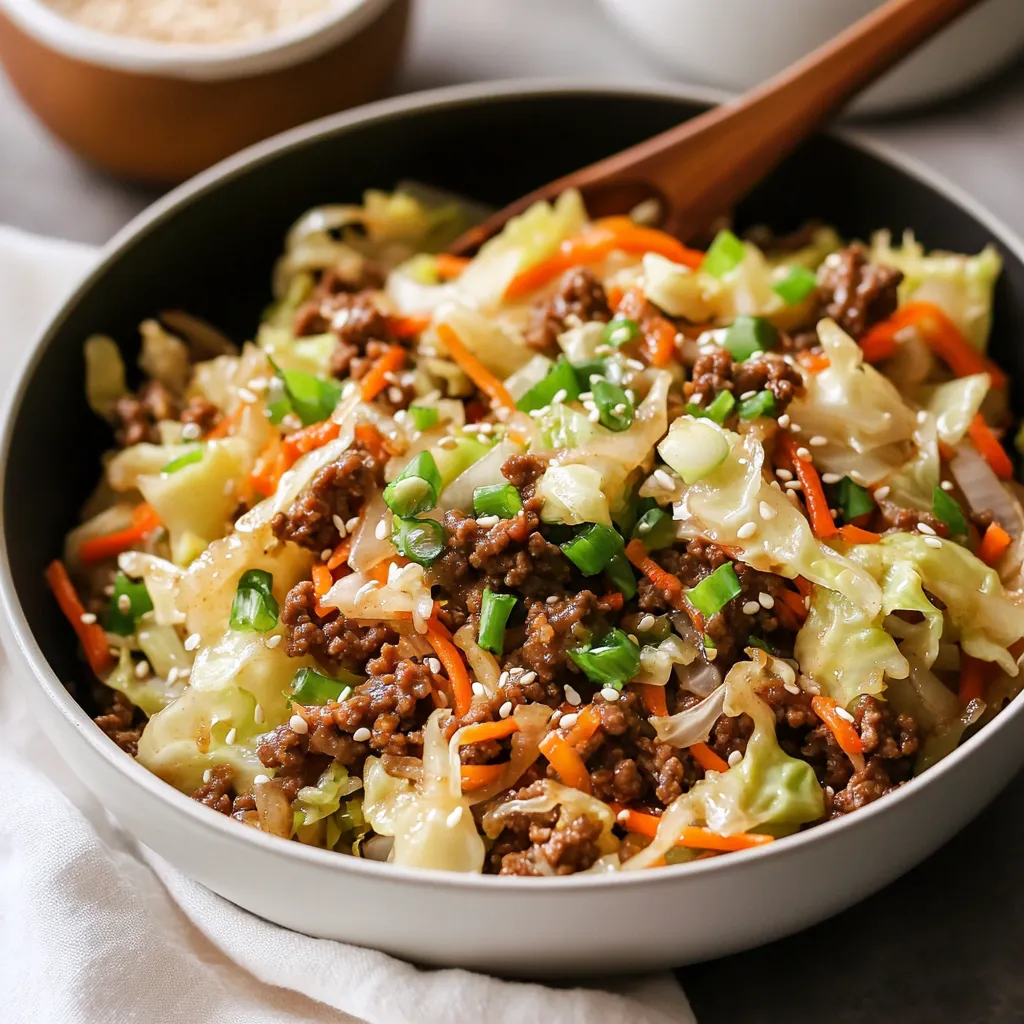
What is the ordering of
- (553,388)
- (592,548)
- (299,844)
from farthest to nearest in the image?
1. (553,388)
2. (592,548)
3. (299,844)

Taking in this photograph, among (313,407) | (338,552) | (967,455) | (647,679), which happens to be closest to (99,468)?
(313,407)

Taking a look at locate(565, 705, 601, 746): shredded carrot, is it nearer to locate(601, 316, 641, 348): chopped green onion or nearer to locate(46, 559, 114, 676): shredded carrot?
locate(601, 316, 641, 348): chopped green onion

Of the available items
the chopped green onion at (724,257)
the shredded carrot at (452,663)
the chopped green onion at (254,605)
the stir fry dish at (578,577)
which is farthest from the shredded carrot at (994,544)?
the chopped green onion at (254,605)

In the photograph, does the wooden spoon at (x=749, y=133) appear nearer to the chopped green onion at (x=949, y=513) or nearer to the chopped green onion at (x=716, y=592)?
the chopped green onion at (x=949, y=513)

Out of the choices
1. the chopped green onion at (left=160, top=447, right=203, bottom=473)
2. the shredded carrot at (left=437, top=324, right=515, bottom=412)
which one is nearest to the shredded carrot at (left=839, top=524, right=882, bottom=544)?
the shredded carrot at (left=437, top=324, right=515, bottom=412)

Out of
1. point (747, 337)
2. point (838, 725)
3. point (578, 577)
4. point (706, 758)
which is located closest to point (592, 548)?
point (578, 577)

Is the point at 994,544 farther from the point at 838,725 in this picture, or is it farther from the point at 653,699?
the point at 653,699
